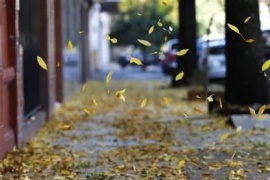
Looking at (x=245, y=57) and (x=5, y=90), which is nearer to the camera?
(x=5, y=90)

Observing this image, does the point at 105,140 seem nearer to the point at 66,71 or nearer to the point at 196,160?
the point at 196,160

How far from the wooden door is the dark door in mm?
1282

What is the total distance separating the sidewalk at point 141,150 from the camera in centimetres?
758

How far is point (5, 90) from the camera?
29.6ft

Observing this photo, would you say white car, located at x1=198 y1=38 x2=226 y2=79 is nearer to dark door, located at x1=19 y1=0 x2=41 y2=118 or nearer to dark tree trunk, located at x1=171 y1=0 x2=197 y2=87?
dark tree trunk, located at x1=171 y1=0 x2=197 y2=87

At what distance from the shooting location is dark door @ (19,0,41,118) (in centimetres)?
1098

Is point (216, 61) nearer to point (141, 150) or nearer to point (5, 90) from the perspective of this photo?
point (141, 150)

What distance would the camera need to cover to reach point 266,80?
1278 cm

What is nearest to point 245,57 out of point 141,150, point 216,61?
point 141,150

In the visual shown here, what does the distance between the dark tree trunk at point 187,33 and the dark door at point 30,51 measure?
33.8 ft

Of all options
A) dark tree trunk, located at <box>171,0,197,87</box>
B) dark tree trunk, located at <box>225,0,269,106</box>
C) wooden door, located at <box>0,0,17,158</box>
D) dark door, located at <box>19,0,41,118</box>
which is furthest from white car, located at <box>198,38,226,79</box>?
wooden door, located at <box>0,0,17,158</box>

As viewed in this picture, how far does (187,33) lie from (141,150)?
44.6 feet

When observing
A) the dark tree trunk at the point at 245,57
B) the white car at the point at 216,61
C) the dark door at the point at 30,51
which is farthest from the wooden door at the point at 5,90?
the white car at the point at 216,61

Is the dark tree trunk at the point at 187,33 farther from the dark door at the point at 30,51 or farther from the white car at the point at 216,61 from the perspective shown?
the dark door at the point at 30,51
